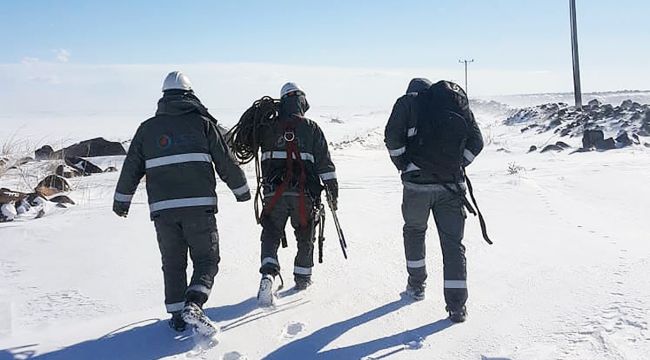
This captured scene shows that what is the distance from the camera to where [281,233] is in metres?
5.12

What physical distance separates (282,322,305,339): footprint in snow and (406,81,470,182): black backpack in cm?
147

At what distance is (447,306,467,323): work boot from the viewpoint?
441 centimetres

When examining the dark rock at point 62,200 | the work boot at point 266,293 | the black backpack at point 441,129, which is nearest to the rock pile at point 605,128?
the dark rock at point 62,200

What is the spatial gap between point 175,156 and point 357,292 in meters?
1.95

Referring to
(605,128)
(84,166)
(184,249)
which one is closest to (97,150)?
(84,166)

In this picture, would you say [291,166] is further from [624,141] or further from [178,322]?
[624,141]

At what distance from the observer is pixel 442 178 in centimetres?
462

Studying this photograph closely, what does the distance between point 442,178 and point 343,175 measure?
843 centimetres

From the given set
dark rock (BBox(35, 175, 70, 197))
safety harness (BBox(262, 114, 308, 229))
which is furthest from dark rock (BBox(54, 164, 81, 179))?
safety harness (BBox(262, 114, 308, 229))

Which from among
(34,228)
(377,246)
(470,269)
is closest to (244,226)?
(377,246)

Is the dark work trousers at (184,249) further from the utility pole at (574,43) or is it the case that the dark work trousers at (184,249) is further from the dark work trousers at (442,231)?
the utility pole at (574,43)

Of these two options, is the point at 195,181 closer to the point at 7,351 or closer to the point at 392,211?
the point at 7,351

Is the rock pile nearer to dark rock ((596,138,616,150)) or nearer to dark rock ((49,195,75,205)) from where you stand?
dark rock ((596,138,616,150))

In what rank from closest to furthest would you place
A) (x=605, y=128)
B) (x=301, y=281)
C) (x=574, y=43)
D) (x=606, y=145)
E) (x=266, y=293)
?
(x=266, y=293) < (x=301, y=281) < (x=606, y=145) < (x=605, y=128) < (x=574, y=43)
